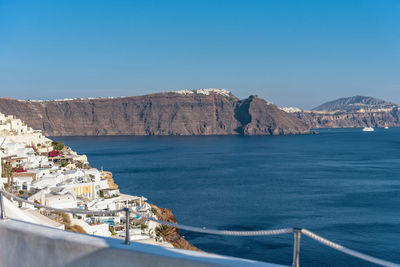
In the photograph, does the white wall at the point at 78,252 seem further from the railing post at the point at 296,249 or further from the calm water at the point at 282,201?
Result: the calm water at the point at 282,201

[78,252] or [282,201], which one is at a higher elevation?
[78,252]

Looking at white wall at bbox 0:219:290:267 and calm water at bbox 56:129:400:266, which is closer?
white wall at bbox 0:219:290:267

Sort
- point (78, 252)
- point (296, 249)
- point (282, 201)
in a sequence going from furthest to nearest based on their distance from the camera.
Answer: point (282, 201)
point (78, 252)
point (296, 249)

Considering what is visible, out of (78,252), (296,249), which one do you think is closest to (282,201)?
(78,252)

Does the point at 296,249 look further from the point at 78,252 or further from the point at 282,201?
the point at 282,201

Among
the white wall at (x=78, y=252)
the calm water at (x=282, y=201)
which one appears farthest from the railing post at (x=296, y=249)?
the calm water at (x=282, y=201)

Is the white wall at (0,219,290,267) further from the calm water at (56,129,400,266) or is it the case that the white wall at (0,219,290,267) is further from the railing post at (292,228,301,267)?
the calm water at (56,129,400,266)

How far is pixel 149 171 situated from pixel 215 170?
11.5 metres

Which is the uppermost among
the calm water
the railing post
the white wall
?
the railing post

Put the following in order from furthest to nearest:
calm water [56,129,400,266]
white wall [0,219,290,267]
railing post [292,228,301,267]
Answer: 1. calm water [56,129,400,266]
2. white wall [0,219,290,267]
3. railing post [292,228,301,267]

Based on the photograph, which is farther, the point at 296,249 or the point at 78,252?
the point at 78,252


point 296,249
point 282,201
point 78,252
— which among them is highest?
point 296,249

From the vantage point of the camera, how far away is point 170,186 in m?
55.1

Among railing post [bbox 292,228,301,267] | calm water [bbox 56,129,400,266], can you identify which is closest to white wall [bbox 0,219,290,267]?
railing post [bbox 292,228,301,267]
